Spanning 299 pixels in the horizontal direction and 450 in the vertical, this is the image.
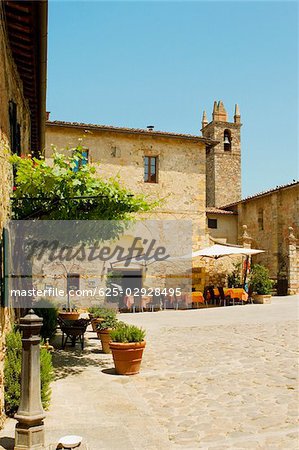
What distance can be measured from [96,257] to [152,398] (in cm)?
1293

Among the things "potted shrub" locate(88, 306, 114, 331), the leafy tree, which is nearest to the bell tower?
"potted shrub" locate(88, 306, 114, 331)

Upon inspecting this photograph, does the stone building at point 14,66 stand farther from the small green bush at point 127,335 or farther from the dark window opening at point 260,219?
the dark window opening at point 260,219

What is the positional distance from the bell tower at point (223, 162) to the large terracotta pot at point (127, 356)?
112ft

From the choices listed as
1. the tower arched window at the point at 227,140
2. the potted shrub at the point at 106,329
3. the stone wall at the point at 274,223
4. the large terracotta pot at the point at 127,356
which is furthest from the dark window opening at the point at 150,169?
the tower arched window at the point at 227,140

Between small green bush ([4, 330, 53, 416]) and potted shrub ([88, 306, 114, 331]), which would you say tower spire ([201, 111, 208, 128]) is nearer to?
potted shrub ([88, 306, 114, 331])

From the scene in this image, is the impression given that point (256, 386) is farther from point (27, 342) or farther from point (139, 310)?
point (139, 310)

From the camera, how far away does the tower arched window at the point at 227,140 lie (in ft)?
141

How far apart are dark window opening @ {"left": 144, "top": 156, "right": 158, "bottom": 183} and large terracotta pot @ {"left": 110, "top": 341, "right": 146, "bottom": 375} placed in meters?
14.2

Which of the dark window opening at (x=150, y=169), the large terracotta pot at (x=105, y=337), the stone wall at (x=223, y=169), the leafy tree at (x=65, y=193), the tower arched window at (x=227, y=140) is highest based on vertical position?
the tower arched window at (x=227, y=140)

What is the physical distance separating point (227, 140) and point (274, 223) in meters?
18.8

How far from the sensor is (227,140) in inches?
1705

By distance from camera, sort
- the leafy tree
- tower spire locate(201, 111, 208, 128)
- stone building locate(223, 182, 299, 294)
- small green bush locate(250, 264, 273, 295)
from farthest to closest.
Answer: tower spire locate(201, 111, 208, 128) → stone building locate(223, 182, 299, 294) → small green bush locate(250, 264, 273, 295) → the leafy tree

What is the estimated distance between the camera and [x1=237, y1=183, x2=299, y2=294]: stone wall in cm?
2514

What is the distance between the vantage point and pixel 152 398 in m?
6.52
